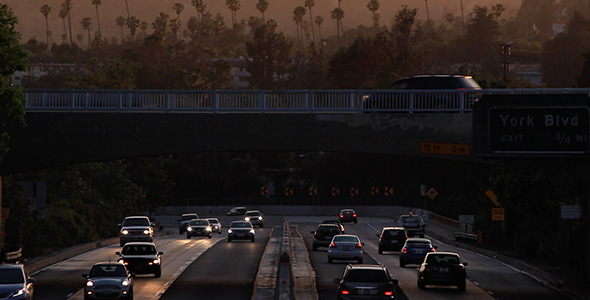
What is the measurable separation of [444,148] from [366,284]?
1409 centimetres

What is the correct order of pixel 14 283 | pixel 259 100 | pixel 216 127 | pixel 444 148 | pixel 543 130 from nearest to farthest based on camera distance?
pixel 14 283, pixel 543 130, pixel 444 148, pixel 216 127, pixel 259 100

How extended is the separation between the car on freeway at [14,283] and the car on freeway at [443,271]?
16994 mm

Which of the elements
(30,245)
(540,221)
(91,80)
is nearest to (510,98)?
(540,221)

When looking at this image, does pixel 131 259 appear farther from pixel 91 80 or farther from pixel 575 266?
pixel 91 80

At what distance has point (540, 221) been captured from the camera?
226 ft

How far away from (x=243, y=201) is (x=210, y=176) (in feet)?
21.4

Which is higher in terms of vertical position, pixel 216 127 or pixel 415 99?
pixel 415 99

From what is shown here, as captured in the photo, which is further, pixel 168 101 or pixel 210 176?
pixel 210 176

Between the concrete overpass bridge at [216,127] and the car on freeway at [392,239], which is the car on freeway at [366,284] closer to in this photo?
the concrete overpass bridge at [216,127]

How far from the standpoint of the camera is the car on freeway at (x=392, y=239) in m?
67.5

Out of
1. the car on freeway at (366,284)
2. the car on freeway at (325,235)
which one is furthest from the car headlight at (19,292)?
the car on freeway at (325,235)

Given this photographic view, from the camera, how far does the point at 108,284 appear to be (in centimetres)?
3456

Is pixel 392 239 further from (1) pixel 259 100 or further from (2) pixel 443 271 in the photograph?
(2) pixel 443 271

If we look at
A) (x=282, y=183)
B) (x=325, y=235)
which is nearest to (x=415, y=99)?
(x=325, y=235)
